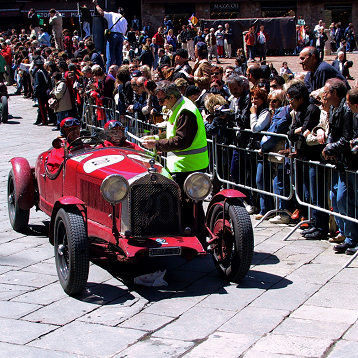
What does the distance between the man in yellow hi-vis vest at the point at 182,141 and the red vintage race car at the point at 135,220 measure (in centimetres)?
21

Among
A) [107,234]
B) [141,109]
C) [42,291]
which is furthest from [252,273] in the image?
[141,109]

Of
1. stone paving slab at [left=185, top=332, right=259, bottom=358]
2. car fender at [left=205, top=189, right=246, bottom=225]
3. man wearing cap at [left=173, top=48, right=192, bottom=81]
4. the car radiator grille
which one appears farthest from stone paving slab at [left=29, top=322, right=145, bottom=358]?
man wearing cap at [left=173, top=48, right=192, bottom=81]

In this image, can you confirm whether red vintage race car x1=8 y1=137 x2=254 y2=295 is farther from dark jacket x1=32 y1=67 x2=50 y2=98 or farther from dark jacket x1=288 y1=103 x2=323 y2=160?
dark jacket x1=32 y1=67 x2=50 y2=98

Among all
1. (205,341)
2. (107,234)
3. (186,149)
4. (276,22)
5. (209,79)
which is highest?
(276,22)

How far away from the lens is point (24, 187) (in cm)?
828

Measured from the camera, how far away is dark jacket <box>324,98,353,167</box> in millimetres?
6812

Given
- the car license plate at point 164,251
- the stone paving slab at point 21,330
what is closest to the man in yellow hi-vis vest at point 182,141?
the car license plate at point 164,251

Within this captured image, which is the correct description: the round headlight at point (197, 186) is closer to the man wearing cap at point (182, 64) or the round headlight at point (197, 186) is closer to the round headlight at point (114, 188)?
the round headlight at point (114, 188)

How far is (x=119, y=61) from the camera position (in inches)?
656

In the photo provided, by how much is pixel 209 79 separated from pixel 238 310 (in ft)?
18.2

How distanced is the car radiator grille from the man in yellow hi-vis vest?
1.04 feet

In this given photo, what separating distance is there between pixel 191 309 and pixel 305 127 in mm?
2795

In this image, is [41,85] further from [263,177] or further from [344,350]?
[344,350]

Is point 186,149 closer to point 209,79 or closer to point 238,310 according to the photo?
point 238,310
